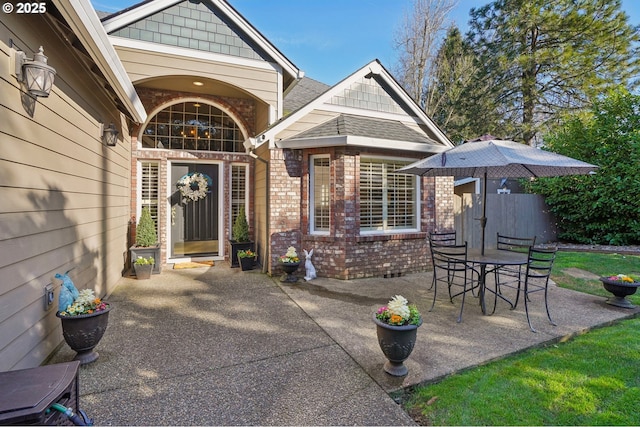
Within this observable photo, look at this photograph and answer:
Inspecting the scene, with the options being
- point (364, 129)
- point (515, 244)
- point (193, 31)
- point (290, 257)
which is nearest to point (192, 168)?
point (193, 31)

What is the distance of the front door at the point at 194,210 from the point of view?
763cm

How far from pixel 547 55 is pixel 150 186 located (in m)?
17.4

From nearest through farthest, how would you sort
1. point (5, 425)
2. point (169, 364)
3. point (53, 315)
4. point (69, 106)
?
1. point (5, 425)
2. point (169, 364)
3. point (53, 315)
4. point (69, 106)

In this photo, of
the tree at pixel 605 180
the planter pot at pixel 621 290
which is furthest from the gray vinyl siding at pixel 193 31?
the tree at pixel 605 180

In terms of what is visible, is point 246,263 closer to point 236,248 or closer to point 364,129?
point 236,248

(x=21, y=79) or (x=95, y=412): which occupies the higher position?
(x=21, y=79)

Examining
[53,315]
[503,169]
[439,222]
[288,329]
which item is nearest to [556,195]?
[439,222]

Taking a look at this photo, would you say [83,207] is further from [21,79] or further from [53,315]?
[21,79]

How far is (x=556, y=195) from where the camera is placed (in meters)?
11.2

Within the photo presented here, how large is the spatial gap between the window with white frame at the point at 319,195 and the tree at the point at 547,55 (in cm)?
1370

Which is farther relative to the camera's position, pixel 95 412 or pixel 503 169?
pixel 503 169

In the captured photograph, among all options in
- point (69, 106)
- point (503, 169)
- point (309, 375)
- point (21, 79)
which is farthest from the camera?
point (503, 169)

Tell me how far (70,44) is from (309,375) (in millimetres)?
4289

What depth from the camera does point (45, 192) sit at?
3.13 metres
